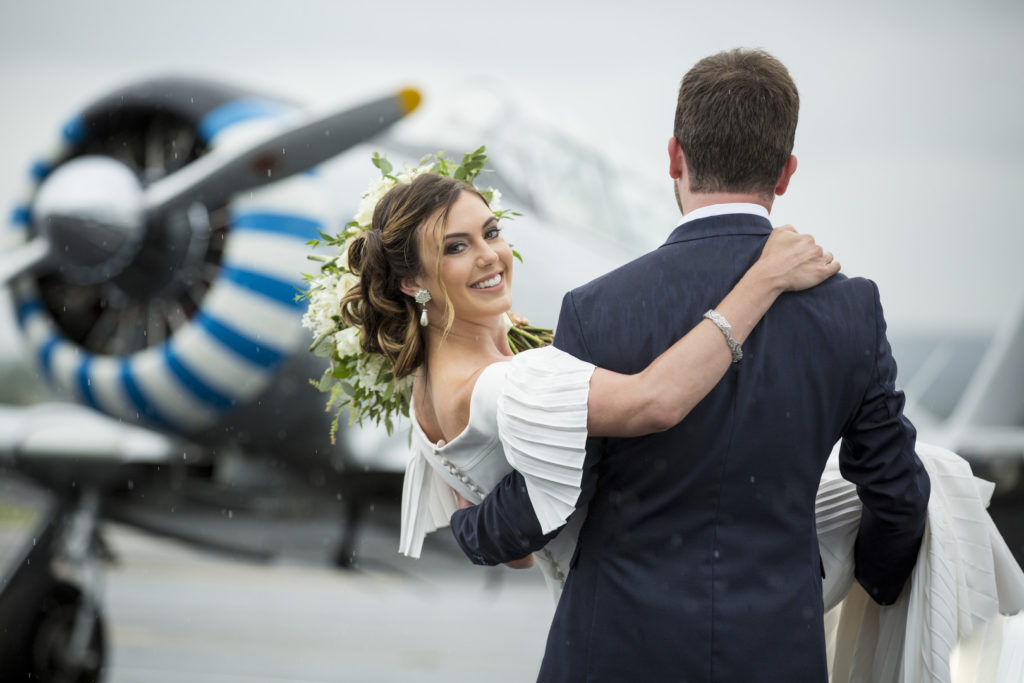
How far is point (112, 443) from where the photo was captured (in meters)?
7.11

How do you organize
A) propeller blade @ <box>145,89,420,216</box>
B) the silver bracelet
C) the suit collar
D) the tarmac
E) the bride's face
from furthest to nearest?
the tarmac, propeller blade @ <box>145,89,420,216</box>, the bride's face, the suit collar, the silver bracelet

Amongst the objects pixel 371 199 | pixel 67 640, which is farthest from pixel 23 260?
pixel 371 199

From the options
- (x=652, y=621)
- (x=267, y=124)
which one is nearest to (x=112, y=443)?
(x=267, y=124)

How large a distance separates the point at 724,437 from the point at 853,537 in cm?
54

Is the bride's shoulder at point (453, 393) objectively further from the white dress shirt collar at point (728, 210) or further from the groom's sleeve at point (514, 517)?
the white dress shirt collar at point (728, 210)

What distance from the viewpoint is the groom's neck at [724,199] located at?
1.56 metres

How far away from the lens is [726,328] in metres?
1.44

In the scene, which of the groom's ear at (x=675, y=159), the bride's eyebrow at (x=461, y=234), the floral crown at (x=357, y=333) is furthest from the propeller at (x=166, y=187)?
the groom's ear at (x=675, y=159)

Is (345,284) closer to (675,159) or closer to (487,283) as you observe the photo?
(487,283)

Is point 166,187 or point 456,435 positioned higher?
point 166,187

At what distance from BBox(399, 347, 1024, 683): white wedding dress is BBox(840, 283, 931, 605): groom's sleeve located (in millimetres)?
57

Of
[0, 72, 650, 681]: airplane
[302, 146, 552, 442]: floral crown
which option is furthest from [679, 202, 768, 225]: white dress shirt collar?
[0, 72, 650, 681]: airplane

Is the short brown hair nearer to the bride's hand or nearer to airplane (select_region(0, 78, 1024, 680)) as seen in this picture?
the bride's hand

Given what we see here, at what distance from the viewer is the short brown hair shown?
1.50 m
